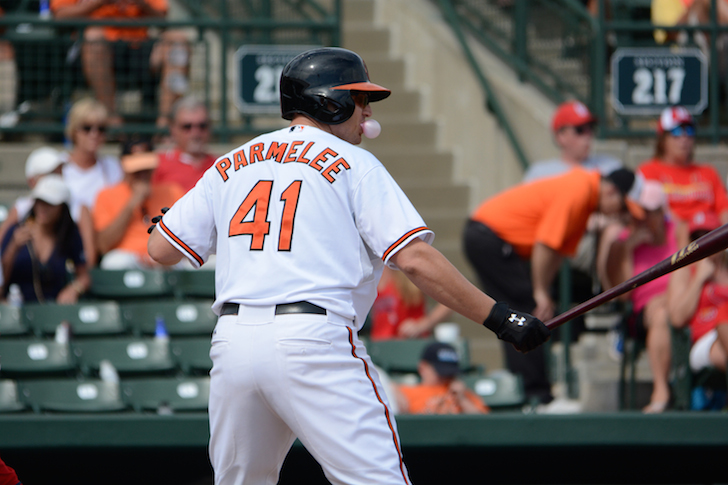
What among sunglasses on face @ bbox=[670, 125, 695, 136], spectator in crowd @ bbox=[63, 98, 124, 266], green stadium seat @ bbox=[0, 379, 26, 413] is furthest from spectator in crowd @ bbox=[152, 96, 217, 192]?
sunglasses on face @ bbox=[670, 125, 695, 136]

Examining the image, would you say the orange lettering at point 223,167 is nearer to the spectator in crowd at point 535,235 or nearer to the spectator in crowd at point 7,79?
the spectator in crowd at point 535,235

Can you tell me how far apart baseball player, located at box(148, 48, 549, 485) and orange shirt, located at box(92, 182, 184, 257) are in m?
3.46

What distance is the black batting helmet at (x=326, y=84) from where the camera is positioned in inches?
114

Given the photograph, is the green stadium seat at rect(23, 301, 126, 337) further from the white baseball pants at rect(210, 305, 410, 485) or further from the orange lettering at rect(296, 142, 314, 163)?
the orange lettering at rect(296, 142, 314, 163)

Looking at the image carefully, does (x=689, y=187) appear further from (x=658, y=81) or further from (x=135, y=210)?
(x=135, y=210)

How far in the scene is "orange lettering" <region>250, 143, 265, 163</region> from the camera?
2.87 meters

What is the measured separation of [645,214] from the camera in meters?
5.88

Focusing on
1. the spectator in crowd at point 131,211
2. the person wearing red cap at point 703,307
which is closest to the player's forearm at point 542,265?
the person wearing red cap at point 703,307

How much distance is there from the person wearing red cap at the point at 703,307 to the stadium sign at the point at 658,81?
1783mm

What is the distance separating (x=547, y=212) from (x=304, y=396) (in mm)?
3342

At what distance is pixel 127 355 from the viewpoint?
216 inches

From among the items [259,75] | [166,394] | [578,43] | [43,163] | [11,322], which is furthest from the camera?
[578,43]

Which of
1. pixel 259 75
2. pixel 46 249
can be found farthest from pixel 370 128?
pixel 259 75

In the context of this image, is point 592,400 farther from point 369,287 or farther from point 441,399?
point 369,287
